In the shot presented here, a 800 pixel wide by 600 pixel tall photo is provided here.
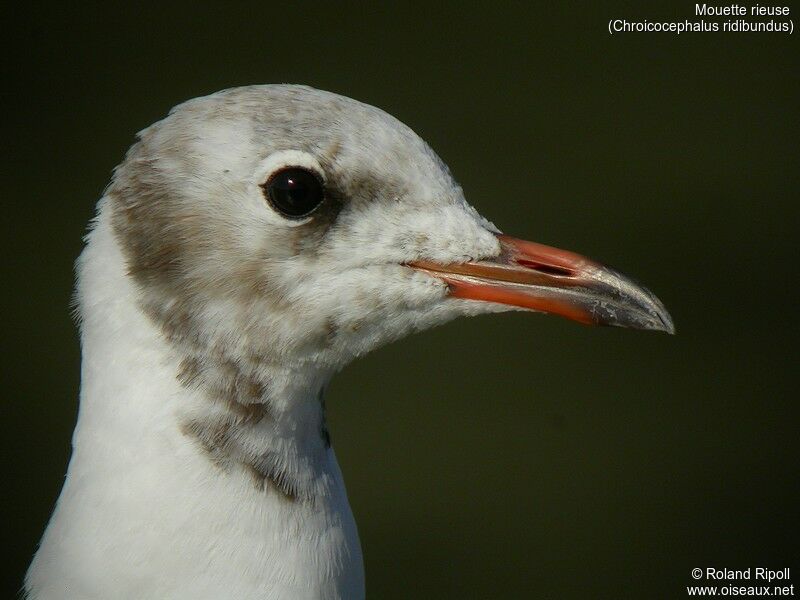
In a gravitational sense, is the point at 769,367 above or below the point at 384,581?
above

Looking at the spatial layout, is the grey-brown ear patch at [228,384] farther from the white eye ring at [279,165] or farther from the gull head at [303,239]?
the white eye ring at [279,165]

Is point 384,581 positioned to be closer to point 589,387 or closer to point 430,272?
point 589,387

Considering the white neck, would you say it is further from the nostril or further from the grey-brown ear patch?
the nostril

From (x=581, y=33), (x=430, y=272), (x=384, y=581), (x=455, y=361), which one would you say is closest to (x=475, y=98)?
(x=581, y=33)

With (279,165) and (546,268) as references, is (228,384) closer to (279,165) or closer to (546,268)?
(279,165)

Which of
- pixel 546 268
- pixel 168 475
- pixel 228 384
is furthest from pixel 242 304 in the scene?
pixel 546 268

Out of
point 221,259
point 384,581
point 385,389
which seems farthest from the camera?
point 385,389

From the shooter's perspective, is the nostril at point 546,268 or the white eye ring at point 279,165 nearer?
the white eye ring at point 279,165

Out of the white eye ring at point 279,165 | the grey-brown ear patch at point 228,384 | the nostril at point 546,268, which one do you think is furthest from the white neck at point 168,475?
the nostril at point 546,268
